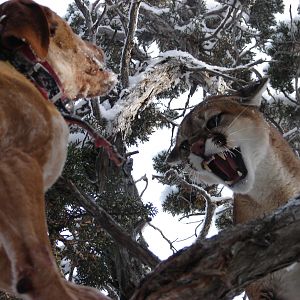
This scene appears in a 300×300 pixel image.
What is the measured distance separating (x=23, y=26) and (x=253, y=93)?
189cm

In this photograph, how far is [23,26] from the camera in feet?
8.77

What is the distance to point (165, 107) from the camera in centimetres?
798

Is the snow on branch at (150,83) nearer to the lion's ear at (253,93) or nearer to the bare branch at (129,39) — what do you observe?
the bare branch at (129,39)

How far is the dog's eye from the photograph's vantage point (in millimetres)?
3875

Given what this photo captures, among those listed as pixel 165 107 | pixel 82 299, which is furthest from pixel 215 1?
pixel 82 299

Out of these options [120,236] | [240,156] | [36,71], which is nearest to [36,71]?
[36,71]

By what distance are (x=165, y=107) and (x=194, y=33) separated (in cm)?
99

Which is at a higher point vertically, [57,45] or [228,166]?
[57,45]

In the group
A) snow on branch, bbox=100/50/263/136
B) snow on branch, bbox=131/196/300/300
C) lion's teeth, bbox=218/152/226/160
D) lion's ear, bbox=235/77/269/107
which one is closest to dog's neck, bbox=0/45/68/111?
snow on branch, bbox=131/196/300/300

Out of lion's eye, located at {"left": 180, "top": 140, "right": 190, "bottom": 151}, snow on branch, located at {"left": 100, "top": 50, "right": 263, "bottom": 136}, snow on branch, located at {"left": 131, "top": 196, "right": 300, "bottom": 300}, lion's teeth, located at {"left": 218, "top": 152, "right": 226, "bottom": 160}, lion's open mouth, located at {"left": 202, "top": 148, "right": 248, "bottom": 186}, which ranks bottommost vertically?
snow on branch, located at {"left": 131, "top": 196, "right": 300, "bottom": 300}

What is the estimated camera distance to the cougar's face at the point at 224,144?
377cm

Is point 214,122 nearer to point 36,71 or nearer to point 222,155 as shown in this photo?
point 222,155

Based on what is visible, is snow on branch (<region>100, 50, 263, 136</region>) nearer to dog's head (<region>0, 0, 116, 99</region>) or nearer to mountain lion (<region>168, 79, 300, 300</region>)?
mountain lion (<region>168, 79, 300, 300</region>)

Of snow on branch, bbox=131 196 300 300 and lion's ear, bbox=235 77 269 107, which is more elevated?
lion's ear, bbox=235 77 269 107
